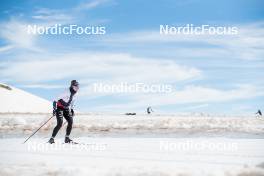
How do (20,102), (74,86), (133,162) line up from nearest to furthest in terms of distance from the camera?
(133,162)
(74,86)
(20,102)

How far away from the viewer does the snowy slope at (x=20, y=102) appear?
13452 cm

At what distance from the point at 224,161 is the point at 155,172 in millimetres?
2322

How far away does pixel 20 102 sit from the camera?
14212 centimetres

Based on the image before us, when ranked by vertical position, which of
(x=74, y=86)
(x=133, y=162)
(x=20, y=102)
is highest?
(x=20, y=102)

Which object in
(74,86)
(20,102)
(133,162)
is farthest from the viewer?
(20,102)

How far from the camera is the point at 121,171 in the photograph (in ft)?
22.1

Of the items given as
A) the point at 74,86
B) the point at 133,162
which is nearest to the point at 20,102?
the point at 74,86

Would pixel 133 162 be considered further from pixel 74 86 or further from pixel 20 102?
pixel 20 102

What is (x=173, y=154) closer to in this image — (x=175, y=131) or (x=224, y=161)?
(x=224, y=161)

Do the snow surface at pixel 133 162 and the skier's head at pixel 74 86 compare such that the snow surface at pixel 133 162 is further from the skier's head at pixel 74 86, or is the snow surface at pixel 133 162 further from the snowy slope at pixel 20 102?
the snowy slope at pixel 20 102

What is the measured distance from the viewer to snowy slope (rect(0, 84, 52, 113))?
13452 centimetres

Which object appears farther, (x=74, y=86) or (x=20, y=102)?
(x=20, y=102)

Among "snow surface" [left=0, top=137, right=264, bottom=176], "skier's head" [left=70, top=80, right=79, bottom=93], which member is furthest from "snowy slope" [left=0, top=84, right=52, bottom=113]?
"snow surface" [left=0, top=137, right=264, bottom=176]

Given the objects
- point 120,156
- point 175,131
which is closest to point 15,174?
point 120,156
